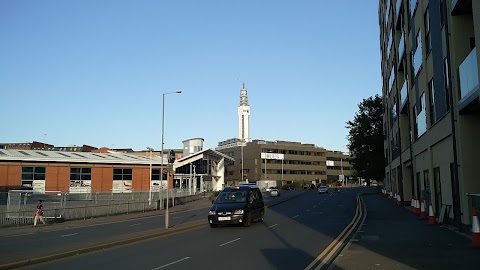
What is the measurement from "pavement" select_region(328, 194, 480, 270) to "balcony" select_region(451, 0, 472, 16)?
333 inches

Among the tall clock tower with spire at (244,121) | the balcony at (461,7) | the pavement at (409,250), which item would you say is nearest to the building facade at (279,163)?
the tall clock tower with spire at (244,121)

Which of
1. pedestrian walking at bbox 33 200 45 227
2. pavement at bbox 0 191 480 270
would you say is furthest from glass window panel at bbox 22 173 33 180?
pavement at bbox 0 191 480 270

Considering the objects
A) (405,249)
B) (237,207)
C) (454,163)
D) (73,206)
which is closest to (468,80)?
(454,163)

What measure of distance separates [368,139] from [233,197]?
57840 mm

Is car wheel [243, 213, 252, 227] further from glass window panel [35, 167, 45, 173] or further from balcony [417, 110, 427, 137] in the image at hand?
glass window panel [35, 167, 45, 173]

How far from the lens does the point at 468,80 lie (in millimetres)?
15836

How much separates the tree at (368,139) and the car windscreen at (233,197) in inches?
2228

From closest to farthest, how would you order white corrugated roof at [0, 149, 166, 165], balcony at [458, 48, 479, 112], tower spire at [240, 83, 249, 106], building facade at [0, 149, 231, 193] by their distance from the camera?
balcony at [458, 48, 479, 112], building facade at [0, 149, 231, 193], white corrugated roof at [0, 149, 166, 165], tower spire at [240, 83, 249, 106]

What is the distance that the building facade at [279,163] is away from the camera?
134 metres

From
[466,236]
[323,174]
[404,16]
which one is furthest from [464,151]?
[323,174]

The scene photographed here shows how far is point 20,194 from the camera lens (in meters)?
27.2

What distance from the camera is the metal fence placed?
2638 cm

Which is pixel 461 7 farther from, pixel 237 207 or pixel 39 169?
pixel 39 169

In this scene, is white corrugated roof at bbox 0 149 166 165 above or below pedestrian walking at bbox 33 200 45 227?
above
